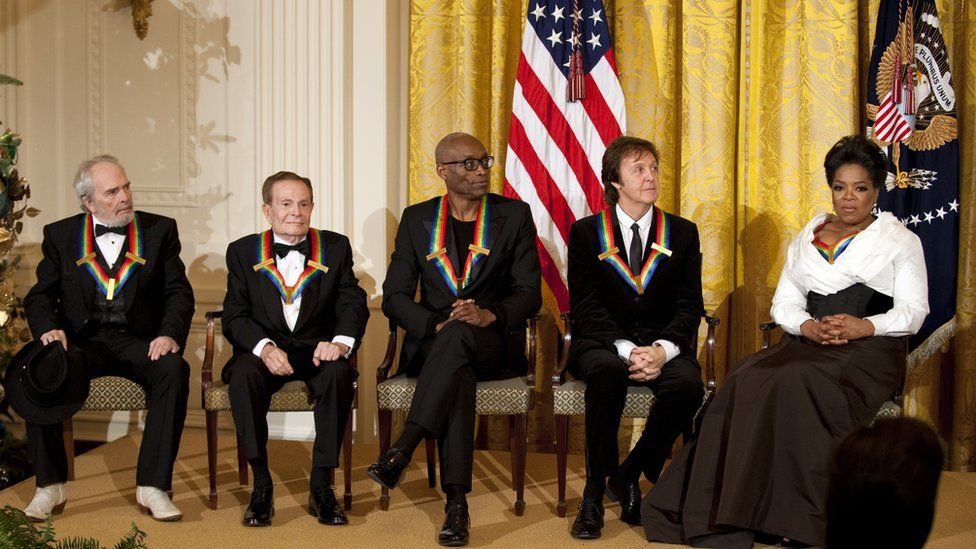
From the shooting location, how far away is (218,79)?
6113mm

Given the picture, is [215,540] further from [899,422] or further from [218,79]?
[899,422]

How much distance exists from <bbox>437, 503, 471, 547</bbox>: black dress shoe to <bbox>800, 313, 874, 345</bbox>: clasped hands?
5.37ft

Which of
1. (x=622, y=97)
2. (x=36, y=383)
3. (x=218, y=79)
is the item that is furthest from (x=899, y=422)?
(x=218, y=79)

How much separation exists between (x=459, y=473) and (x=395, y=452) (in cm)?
28

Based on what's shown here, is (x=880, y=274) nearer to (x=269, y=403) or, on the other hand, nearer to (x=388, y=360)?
(x=388, y=360)

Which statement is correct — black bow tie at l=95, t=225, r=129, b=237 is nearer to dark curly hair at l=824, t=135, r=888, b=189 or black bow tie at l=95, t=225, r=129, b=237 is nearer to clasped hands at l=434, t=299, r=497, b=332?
clasped hands at l=434, t=299, r=497, b=332

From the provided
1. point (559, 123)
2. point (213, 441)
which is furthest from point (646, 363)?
point (213, 441)

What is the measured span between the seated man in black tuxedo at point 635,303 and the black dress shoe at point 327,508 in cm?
106

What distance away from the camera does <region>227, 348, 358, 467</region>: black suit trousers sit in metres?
4.52

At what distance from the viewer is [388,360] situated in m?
4.93

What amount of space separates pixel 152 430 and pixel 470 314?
1424 millimetres

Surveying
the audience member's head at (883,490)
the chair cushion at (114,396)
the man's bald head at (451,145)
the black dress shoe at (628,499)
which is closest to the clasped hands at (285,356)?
the chair cushion at (114,396)

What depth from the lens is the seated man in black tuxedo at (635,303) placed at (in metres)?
4.53

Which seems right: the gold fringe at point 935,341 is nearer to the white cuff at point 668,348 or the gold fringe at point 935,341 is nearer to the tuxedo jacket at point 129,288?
the white cuff at point 668,348
